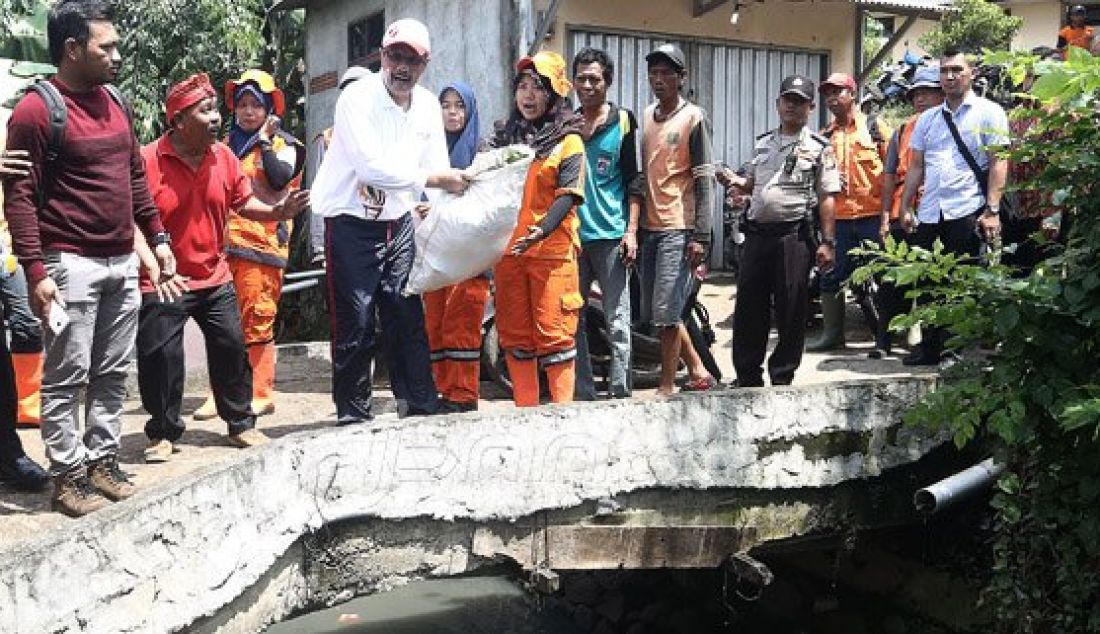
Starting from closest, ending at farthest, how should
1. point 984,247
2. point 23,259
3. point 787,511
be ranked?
1. point 23,259
2. point 787,511
3. point 984,247

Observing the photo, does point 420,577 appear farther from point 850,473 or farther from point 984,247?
point 984,247

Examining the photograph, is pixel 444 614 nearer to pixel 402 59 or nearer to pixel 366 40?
pixel 402 59

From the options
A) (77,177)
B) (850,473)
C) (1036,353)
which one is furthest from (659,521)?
(77,177)

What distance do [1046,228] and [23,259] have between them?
12.2ft

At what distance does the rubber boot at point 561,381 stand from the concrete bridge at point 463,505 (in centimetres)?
52

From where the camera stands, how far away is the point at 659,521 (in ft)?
16.5

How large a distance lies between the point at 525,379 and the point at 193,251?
1631mm

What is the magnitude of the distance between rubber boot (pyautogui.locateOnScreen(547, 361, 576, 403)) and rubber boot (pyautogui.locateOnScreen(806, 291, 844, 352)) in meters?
3.12

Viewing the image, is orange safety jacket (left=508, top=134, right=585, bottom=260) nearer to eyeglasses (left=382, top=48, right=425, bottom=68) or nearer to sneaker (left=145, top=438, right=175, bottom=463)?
eyeglasses (left=382, top=48, right=425, bottom=68)

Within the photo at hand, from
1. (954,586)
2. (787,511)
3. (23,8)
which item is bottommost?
(954,586)

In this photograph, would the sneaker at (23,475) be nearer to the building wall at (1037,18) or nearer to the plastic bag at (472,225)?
the plastic bag at (472,225)

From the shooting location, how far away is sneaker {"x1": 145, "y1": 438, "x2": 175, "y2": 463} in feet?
16.4

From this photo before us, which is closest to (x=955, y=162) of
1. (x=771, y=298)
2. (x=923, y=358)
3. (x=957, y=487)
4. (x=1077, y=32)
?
(x=923, y=358)

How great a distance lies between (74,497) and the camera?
13.2 ft
